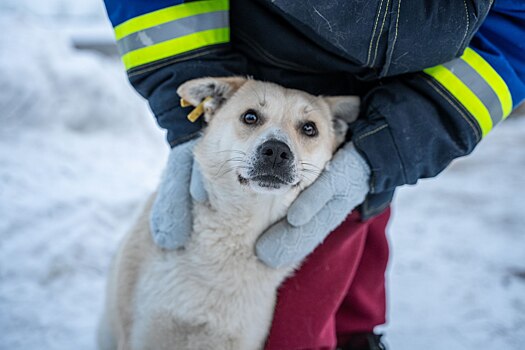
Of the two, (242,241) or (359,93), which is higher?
(359,93)

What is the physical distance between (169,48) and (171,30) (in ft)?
0.22

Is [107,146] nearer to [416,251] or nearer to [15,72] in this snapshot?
[15,72]

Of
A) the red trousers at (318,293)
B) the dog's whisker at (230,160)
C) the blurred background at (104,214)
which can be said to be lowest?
the blurred background at (104,214)

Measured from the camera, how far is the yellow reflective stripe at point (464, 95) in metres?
1.61

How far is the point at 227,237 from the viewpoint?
1.74 meters

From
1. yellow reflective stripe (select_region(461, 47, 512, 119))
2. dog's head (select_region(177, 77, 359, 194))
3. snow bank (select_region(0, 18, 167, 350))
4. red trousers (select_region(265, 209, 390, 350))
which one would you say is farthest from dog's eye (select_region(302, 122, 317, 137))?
snow bank (select_region(0, 18, 167, 350))

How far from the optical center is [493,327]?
226 cm

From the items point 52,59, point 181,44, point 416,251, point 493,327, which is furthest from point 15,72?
point 493,327

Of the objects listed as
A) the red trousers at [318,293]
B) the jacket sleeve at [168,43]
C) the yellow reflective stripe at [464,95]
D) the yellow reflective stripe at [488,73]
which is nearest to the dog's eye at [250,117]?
the jacket sleeve at [168,43]

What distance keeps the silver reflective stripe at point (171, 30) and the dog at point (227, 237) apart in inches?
8.4

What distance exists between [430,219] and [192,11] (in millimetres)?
2578

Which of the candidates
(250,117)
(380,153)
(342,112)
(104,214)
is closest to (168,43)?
(250,117)

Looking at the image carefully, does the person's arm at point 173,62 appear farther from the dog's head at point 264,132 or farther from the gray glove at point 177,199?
the dog's head at point 264,132

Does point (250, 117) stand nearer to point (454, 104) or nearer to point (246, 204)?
point (246, 204)
